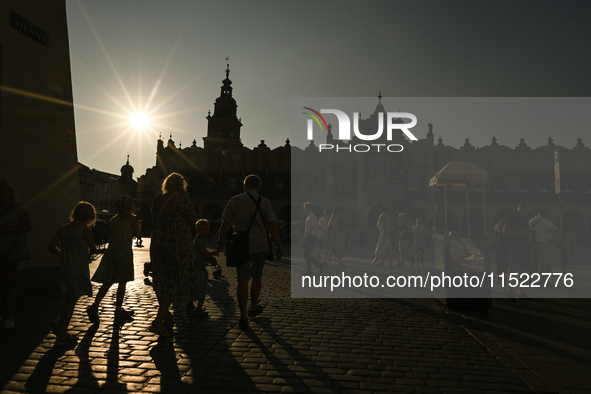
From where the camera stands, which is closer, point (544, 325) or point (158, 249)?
point (158, 249)

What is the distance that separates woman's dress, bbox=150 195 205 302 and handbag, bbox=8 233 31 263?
5.03ft

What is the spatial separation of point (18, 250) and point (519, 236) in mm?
7670

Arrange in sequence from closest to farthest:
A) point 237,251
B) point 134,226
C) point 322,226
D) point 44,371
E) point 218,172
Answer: point 44,371, point 237,251, point 134,226, point 322,226, point 218,172

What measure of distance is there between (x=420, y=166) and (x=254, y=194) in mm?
46639

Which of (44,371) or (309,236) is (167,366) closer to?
(44,371)

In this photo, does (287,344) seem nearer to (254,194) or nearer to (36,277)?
(254,194)

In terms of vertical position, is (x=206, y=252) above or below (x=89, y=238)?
below

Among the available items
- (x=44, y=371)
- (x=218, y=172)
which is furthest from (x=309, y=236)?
(x=218, y=172)

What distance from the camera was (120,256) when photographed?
507cm

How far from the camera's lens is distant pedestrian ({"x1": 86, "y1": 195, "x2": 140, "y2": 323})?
→ 4980 mm

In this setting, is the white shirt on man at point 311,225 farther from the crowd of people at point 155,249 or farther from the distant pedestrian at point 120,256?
the distant pedestrian at point 120,256

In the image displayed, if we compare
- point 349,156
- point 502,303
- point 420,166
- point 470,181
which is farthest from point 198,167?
point 502,303

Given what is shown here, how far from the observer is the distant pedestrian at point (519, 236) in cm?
738

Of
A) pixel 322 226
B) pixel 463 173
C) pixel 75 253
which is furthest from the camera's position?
pixel 322 226
